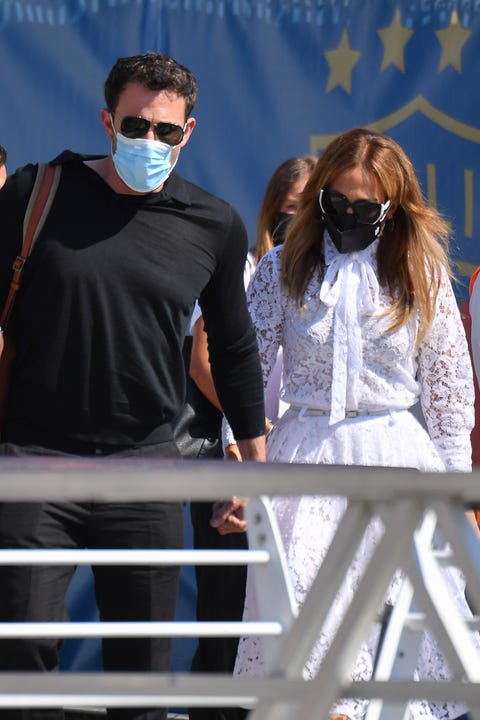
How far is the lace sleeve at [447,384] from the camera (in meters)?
3.25

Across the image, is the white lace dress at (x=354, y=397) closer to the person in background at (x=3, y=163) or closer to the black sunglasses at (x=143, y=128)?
the black sunglasses at (x=143, y=128)

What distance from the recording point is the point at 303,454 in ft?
10.3

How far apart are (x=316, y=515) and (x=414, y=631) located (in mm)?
1020

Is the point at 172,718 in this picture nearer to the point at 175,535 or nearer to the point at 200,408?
the point at 200,408

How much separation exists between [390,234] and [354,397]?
0.46m

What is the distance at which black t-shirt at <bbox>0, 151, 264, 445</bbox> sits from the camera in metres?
2.76

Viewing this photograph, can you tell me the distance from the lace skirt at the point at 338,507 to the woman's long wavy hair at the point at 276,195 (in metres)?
1.09

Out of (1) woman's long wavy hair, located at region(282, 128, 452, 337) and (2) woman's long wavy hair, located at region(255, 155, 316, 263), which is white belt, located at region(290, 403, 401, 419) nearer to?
(1) woman's long wavy hair, located at region(282, 128, 452, 337)

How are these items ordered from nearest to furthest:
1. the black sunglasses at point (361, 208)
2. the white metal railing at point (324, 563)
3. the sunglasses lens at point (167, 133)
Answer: the white metal railing at point (324, 563)
the sunglasses lens at point (167, 133)
the black sunglasses at point (361, 208)

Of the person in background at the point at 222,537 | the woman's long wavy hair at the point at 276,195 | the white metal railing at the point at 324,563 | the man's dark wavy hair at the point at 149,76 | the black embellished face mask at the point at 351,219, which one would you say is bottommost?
the person in background at the point at 222,537

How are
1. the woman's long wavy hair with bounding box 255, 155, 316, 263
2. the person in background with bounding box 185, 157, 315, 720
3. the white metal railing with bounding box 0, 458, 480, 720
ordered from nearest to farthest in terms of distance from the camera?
the white metal railing with bounding box 0, 458, 480, 720, the person in background with bounding box 185, 157, 315, 720, the woman's long wavy hair with bounding box 255, 155, 316, 263

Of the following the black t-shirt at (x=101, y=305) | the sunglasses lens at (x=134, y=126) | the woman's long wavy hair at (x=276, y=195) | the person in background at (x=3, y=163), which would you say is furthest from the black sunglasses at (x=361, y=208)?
the person in background at (x=3, y=163)

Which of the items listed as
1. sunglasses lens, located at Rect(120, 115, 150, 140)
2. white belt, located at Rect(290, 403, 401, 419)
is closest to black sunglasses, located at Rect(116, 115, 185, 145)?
sunglasses lens, located at Rect(120, 115, 150, 140)

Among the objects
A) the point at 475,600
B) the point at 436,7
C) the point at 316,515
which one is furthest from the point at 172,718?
the point at 475,600
